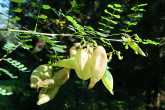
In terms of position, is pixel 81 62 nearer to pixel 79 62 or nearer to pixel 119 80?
pixel 79 62

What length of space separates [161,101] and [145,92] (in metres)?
0.34

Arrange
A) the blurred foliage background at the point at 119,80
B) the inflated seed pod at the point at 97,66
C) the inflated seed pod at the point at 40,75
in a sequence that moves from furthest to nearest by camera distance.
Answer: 1. the blurred foliage background at the point at 119,80
2. the inflated seed pod at the point at 40,75
3. the inflated seed pod at the point at 97,66

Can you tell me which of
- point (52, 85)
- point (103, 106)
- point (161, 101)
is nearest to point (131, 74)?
point (161, 101)

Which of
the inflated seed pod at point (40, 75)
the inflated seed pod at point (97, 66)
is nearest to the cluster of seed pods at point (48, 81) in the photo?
the inflated seed pod at point (40, 75)

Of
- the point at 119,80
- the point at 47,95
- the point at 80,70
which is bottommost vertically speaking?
the point at 119,80

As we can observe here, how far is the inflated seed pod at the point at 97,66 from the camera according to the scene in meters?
0.56

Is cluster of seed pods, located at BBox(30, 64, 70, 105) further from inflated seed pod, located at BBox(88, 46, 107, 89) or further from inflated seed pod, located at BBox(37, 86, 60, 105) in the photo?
inflated seed pod, located at BBox(88, 46, 107, 89)

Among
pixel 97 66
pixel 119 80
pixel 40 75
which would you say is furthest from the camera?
pixel 119 80

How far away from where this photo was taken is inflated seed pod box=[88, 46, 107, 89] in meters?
0.56

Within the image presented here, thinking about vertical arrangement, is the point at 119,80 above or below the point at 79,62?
below

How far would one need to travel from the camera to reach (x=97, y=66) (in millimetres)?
570

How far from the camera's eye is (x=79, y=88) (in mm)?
2422

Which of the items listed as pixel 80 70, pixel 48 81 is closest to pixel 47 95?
pixel 48 81

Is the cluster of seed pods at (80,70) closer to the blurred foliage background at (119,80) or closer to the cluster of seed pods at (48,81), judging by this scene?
the cluster of seed pods at (48,81)
